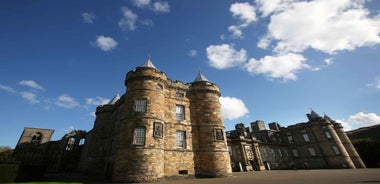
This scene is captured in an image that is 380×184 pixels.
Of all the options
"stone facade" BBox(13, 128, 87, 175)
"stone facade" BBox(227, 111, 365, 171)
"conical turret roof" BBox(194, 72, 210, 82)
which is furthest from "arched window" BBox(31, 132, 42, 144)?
"stone facade" BBox(227, 111, 365, 171)

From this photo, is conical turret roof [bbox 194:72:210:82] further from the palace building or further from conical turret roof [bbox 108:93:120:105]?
conical turret roof [bbox 108:93:120:105]

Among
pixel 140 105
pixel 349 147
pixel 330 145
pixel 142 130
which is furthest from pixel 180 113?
pixel 349 147

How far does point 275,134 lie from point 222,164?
32.1 m

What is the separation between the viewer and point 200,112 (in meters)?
→ 23.8

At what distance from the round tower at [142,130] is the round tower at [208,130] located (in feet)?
16.9

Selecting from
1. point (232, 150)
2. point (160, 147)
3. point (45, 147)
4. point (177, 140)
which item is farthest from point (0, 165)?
point (232, 150)

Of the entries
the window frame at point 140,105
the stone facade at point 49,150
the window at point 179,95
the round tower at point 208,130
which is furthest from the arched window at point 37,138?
the round tower at point 208,130

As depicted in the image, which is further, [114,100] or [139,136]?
[114,100]

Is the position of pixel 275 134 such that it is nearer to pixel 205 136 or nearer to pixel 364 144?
pixel 364 144

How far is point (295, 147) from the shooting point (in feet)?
147

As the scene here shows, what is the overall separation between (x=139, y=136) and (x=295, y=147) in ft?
140

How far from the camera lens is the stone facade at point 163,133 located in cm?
1719

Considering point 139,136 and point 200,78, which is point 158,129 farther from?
point 200,78

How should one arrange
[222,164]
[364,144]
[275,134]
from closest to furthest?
[222,164]
[364,144]
[275,134]
